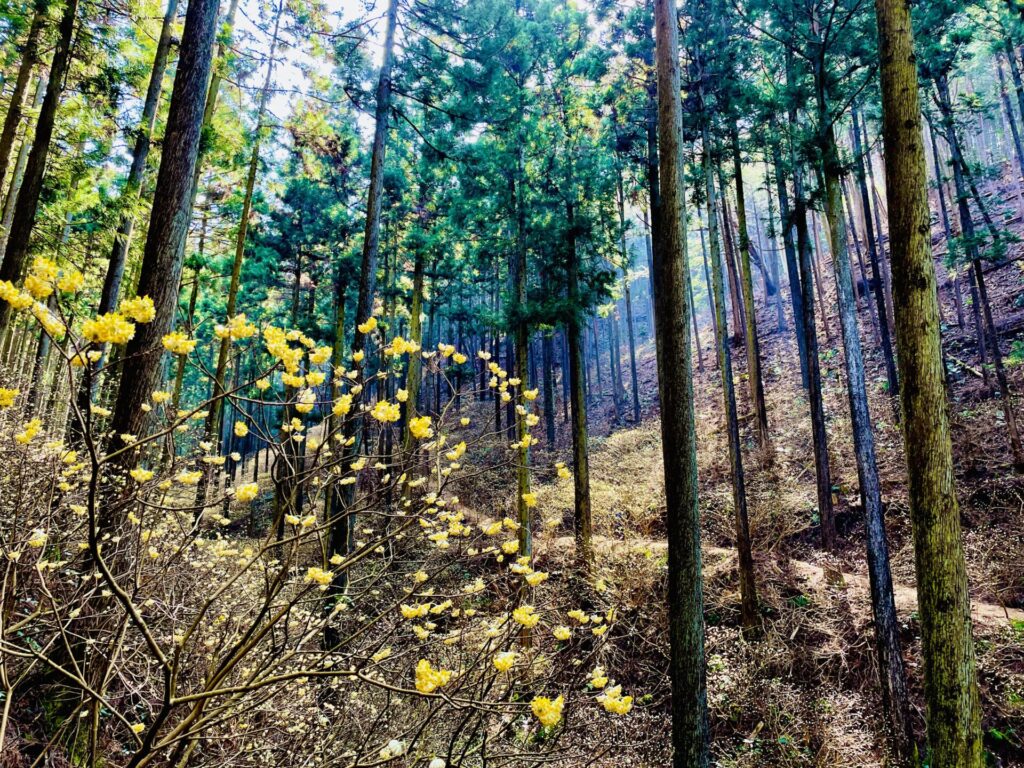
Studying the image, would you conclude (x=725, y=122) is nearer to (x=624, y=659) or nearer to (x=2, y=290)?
(x=624, y=659)

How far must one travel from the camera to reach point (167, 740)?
1678mm

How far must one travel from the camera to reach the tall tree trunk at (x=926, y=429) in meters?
2.94

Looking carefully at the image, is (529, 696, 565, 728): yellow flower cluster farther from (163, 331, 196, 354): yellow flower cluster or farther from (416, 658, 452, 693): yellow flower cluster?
(163, 331, 196, 354): yellow flower cluster

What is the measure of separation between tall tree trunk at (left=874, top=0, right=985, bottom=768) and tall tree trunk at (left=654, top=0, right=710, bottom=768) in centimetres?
158

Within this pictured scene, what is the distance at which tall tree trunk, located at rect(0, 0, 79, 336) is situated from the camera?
5.72m

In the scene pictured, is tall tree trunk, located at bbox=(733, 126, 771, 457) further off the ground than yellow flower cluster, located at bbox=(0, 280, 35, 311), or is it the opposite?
tall tree trunk, located at bbox=(733, 126, 771, 457)

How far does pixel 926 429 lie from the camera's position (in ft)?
10.4

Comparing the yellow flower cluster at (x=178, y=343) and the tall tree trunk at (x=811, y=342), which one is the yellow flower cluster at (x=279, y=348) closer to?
the yellow flower cluster at (x=178, y=343)

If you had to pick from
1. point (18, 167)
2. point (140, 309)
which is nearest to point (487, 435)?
point (140, 309)

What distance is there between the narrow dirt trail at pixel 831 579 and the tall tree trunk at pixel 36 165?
968cm

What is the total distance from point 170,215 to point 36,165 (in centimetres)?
359

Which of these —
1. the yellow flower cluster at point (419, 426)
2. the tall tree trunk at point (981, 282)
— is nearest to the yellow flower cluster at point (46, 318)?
the yellow flower cluster at point (419, 426)

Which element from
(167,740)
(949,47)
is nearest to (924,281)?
(167,740)

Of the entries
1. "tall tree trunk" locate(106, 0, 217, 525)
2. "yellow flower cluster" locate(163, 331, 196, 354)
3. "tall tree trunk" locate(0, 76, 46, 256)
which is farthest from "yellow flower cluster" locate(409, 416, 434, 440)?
"tall tree trunk" locate(0, 76, 46, 256)
